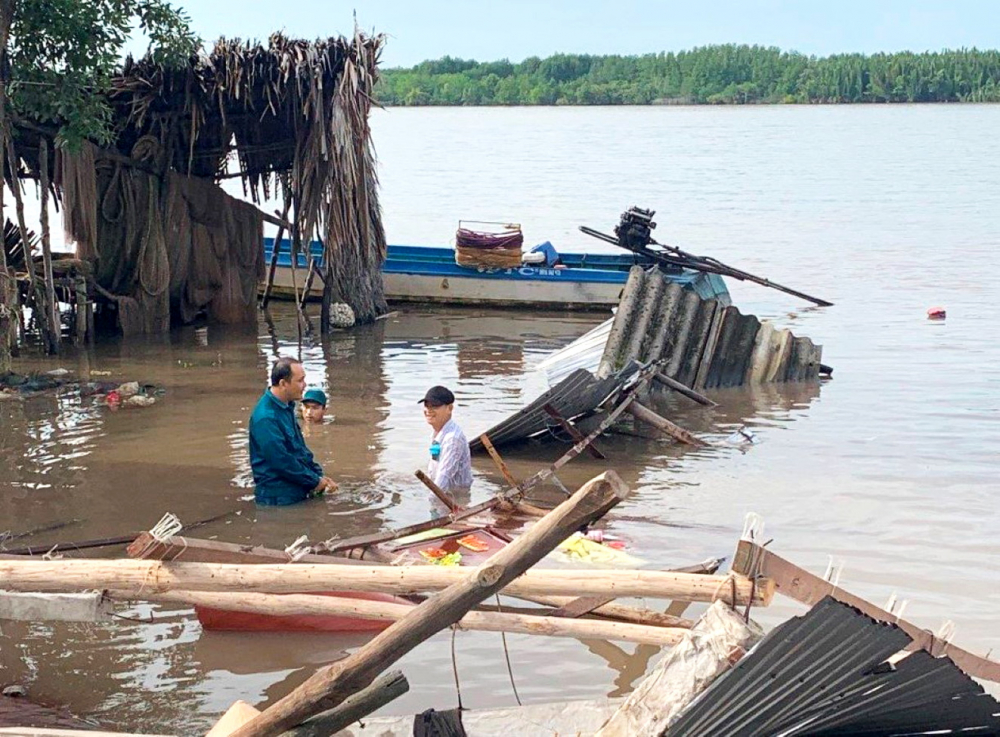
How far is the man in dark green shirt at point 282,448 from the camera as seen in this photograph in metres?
8.09

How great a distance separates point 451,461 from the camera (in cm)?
854

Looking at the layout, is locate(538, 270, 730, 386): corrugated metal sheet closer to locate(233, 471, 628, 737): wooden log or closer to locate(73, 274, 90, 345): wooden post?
locate(73, 274, 90, 345): wooden post

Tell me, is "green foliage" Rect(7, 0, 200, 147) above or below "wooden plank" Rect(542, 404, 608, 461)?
above

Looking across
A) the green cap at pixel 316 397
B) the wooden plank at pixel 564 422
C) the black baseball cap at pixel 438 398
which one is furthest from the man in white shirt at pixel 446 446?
the green cap at pixel 316 397

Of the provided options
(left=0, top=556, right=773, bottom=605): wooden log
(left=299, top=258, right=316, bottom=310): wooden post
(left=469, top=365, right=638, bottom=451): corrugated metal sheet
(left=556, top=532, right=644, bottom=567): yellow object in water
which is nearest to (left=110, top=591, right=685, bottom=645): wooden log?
(left=0, top=556, right=773, bottom=605): wooden log

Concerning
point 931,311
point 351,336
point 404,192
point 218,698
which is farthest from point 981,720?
point 404,192

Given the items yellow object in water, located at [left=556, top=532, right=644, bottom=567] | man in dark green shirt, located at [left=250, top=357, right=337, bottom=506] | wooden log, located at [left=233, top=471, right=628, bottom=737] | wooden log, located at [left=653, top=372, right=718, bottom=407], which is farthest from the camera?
wooden log, located at [left=653, top=372, right=718, bottom=407]

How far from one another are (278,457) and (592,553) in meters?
2.21

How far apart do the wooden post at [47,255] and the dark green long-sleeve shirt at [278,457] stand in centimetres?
634

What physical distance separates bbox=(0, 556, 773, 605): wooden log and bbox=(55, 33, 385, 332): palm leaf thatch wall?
10.7 meters

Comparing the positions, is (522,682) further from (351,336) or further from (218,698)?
(351,336)

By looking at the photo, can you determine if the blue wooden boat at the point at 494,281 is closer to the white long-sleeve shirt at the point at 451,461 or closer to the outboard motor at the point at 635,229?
the outboard motor at the point at 635,229

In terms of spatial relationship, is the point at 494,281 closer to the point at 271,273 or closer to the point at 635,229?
the point at 635,229

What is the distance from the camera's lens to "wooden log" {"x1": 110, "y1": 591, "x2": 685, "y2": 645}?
15.9ft
